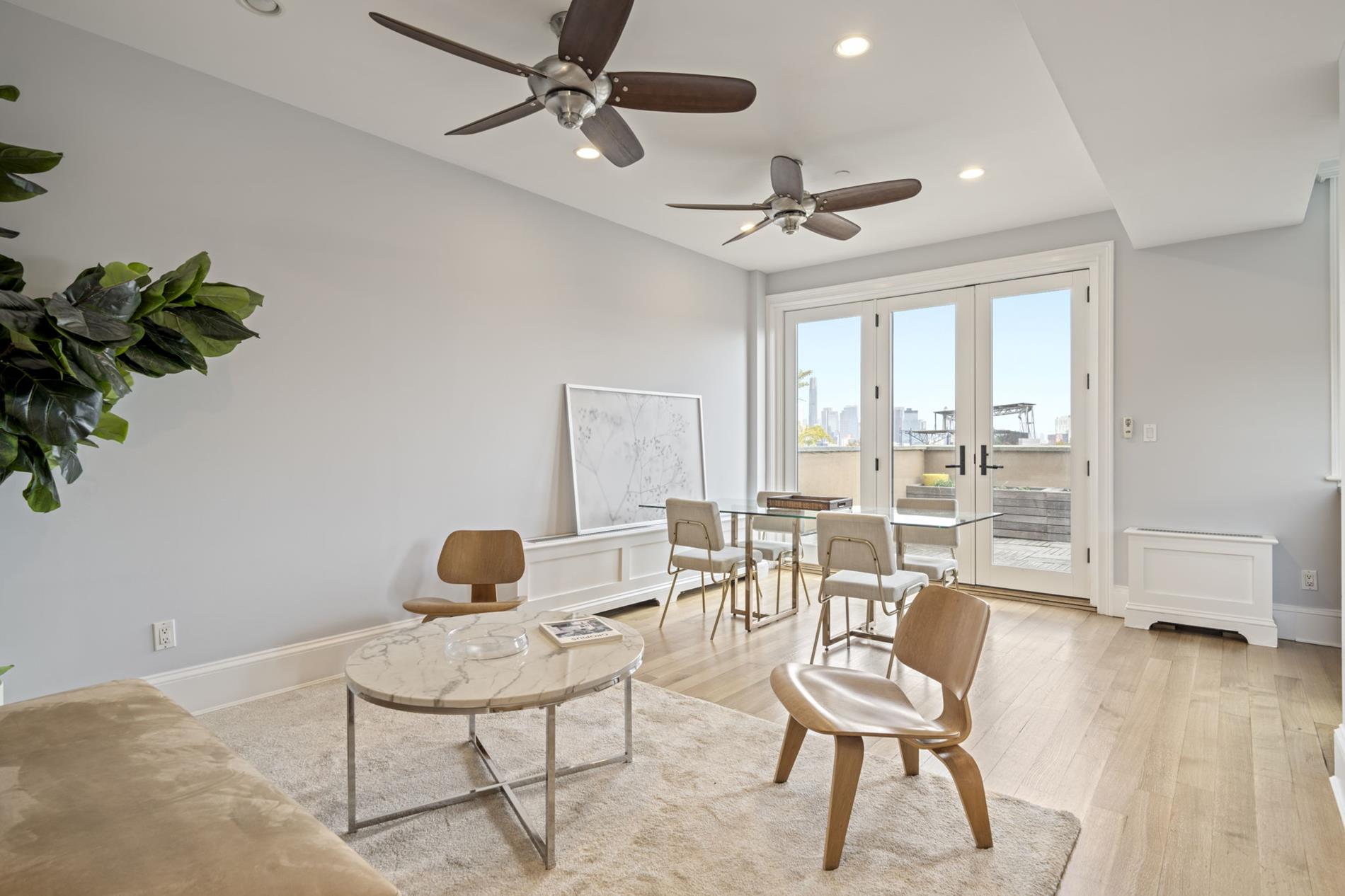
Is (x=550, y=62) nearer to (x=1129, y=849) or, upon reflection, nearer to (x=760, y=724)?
(x=760, y=724)

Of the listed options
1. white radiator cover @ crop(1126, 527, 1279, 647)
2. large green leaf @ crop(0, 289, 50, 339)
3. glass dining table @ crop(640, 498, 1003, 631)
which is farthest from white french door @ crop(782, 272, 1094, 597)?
large green leaf @ crop(0, 289, 50, 339)

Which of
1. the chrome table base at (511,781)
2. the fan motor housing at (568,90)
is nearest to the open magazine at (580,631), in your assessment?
the chrome table base at (511,781)

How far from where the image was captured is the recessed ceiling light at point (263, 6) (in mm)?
2428

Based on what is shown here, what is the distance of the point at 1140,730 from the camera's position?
2.72m

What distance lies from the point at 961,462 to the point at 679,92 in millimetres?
3875

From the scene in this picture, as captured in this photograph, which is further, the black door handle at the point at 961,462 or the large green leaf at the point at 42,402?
the black door handle at the point at 961,462

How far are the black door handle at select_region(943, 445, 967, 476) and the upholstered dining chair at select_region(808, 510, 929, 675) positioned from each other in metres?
1.83

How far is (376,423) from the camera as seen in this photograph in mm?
3488

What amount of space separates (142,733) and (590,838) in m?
1.17

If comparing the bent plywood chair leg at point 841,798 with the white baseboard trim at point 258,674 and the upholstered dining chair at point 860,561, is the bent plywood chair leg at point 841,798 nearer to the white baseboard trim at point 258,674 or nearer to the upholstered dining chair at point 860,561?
the upholstered dining chair at point 860,561

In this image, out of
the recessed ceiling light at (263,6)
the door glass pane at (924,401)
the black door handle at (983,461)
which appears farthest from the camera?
the door glass pane at (924,401)

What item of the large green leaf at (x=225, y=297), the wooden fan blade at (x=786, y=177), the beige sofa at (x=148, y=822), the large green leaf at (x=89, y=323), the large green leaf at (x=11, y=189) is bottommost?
the beige sofa at (x=148, y=822)

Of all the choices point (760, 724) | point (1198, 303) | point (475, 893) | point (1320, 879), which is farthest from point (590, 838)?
→ point (1198, 303)

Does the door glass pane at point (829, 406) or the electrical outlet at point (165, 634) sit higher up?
the door glass pane at point (829, 406)
